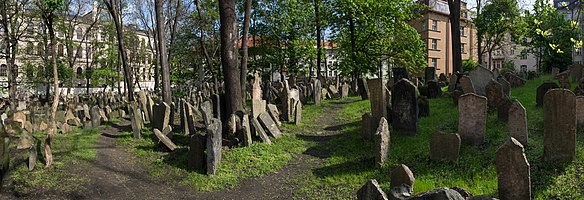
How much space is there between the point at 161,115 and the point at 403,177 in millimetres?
8310

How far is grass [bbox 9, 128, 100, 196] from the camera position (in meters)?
6.59

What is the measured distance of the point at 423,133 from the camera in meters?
8.37

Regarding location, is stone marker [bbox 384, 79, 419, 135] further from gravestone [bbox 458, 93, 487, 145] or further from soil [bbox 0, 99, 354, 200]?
soil [bbox 0, 99, 354, 200]

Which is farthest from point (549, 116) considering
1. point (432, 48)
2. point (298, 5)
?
point (432, 48)

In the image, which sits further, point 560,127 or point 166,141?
point 166,141

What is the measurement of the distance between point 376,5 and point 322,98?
8.09 meters

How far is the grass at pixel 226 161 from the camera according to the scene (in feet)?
24.2

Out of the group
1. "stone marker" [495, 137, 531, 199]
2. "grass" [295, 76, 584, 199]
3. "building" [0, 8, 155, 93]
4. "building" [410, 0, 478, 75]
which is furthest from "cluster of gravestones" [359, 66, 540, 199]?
"building" [410, 0, 478, 75]

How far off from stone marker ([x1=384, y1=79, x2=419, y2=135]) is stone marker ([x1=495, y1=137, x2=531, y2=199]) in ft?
11.9

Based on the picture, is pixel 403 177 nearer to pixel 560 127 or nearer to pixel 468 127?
pixel 560 127

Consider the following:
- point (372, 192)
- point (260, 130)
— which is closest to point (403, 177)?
point (372, 192)

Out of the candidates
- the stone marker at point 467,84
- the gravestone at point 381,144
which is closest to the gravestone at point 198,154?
the gravestone at point 381,144

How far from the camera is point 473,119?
6988 millimetres

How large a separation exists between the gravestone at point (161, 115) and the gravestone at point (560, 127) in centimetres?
915
